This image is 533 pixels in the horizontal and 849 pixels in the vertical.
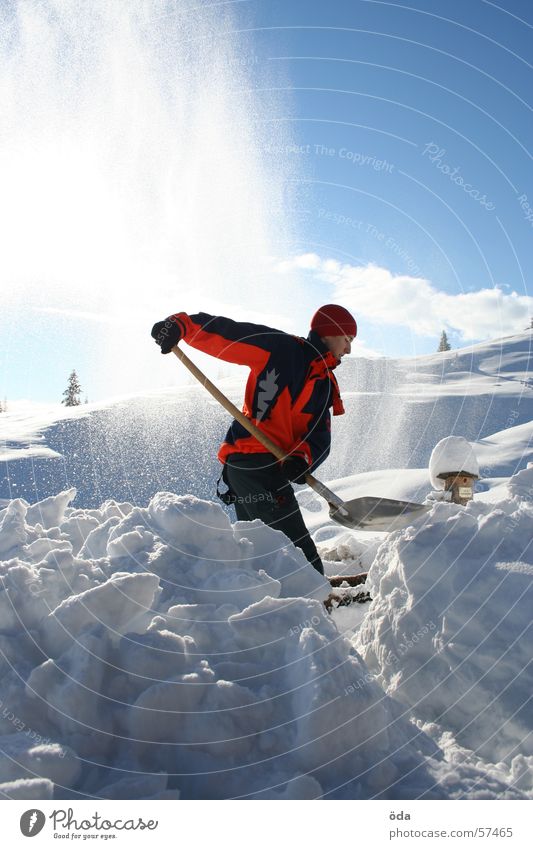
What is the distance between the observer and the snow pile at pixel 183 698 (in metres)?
1.70

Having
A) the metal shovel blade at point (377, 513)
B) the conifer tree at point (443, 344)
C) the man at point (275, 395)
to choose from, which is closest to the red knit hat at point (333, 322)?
the man at point (275, 395)

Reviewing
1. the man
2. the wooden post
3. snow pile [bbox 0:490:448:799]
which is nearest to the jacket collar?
the man

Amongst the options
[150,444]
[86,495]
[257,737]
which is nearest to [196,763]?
[257,737]

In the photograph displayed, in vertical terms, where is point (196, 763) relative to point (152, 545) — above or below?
below

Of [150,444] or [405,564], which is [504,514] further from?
[150,444]

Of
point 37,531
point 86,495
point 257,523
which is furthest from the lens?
point 86,495

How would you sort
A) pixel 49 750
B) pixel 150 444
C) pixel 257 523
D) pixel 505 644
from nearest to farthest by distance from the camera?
1. pixel 49 750
2. pixel 505 644
3. pixel 257 523
4. pixel 150 444

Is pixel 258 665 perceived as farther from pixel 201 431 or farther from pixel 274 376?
pixel 201 431

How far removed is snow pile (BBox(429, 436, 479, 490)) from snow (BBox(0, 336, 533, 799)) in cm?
283

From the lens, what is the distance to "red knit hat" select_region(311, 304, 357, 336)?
4.77 metres

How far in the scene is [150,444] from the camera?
19.7m

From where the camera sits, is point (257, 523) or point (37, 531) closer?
point (257, 523)

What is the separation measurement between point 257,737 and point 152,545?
3.81 feet
